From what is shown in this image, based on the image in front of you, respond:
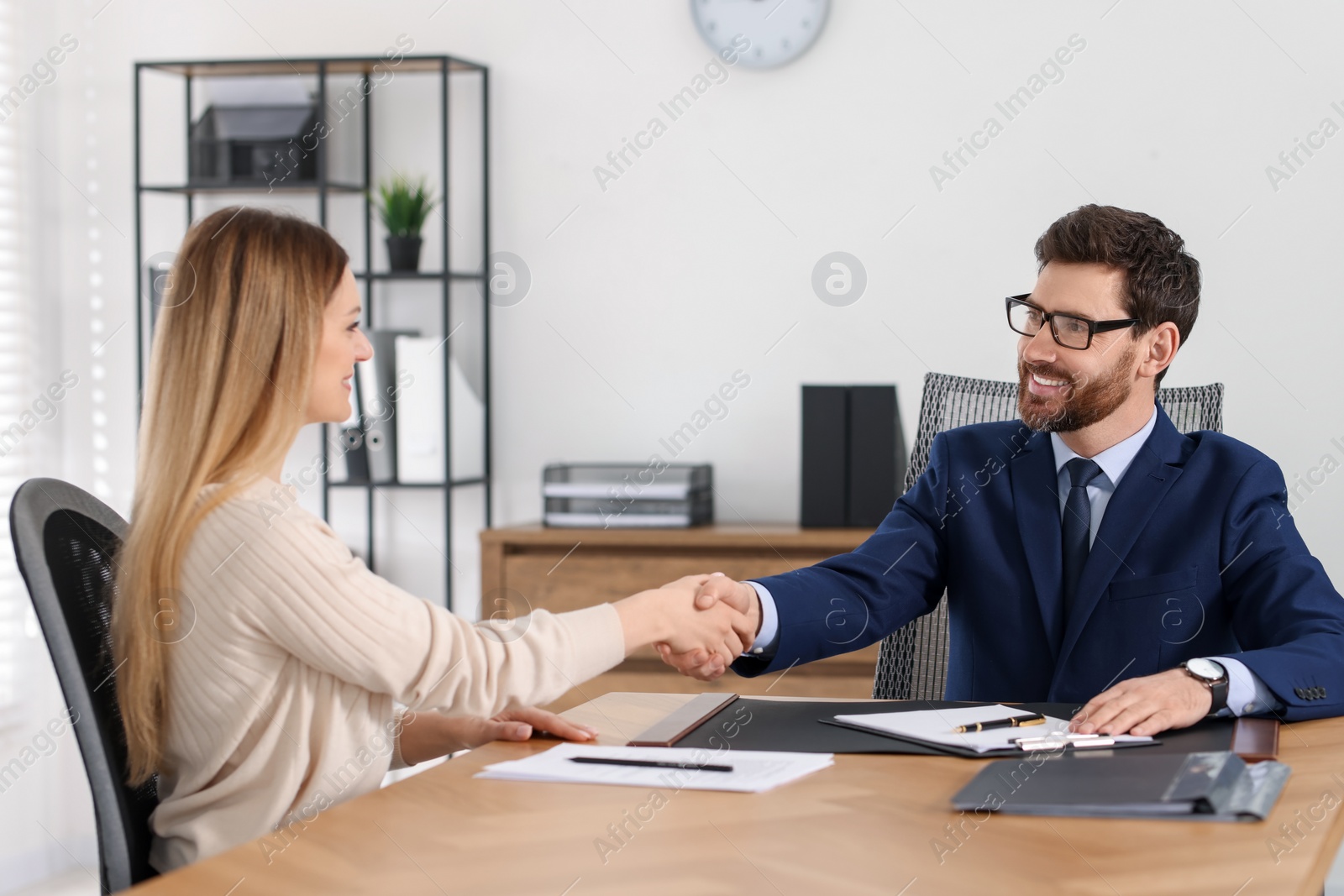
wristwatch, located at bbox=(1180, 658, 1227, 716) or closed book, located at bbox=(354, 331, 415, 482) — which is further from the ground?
closed book, located at bbox=(354, 331, 415, 482)

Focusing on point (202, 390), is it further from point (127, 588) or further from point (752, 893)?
point (752, 893)

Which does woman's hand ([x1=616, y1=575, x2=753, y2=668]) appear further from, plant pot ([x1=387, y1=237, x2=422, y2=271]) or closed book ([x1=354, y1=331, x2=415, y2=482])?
plant pot ([x1=387, y1=237, x2=422, y2=271])

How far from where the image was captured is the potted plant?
328 cm

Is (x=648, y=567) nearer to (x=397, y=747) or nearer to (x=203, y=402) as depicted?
(x=397, y=747)

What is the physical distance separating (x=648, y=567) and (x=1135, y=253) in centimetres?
142

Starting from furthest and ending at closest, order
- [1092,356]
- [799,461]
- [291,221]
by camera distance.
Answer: [799,461] < [1092,356] < [291,221]

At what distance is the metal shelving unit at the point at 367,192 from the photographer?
3.23 meters

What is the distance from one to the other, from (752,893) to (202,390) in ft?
2.24

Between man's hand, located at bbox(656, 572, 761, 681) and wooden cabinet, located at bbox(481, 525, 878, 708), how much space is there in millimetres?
1054

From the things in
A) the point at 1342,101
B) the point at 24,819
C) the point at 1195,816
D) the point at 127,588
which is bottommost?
the point at 24,819

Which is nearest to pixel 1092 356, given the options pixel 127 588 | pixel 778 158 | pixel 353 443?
pixel 127 588

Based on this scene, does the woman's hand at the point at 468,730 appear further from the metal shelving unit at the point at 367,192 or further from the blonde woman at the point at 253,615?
the metal shelving unit at the point at 367,192

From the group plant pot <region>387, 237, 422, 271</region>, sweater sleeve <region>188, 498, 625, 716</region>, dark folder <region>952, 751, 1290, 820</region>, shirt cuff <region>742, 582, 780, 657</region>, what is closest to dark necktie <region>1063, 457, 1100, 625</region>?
shirt cuff <region>742, 582, 780, 657</region>

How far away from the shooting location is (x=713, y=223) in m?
3.26
